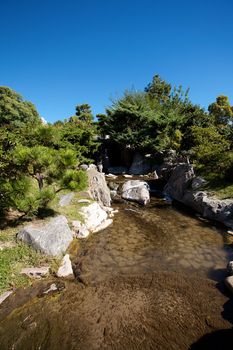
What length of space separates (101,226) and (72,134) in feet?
44.5

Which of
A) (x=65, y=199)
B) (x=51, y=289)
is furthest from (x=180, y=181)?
(x=51, y=289)

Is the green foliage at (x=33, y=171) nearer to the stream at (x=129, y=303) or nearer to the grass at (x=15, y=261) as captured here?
the grass at (x=15, y=261)

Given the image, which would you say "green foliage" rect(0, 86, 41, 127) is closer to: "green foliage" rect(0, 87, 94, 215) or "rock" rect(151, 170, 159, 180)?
"rock" rect(151, 170, 159, 180)

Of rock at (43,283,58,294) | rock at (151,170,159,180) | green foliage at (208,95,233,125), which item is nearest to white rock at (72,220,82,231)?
rock at (43,283,58,294)

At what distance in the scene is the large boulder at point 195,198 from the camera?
920cm

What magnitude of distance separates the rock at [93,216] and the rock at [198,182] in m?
6.11

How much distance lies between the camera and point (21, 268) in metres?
4.85

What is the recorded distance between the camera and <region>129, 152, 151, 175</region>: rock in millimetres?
22569

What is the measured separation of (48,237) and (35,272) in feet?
3.36

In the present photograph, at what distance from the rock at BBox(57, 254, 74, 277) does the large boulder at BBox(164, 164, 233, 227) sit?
23.2 ft

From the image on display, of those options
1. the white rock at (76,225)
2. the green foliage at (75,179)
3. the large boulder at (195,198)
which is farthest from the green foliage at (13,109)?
the green foliage at (75,179)

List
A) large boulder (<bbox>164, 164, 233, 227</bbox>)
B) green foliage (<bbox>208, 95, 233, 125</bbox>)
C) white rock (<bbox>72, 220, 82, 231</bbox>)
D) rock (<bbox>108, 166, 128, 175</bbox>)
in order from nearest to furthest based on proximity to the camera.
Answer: white rock (<bbox>72, 220, 82, 231</bbox>)
large boulder (<bbox>164, 164, 233, 227</bbox>)
rock (<bbox>108, 166, 128, 175</bbox>)
green foliage (<bbox>208, 95, 233, 125</bbox>)

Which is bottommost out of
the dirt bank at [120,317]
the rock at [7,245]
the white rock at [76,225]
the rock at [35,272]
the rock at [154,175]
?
the dirt bank at [120,317]

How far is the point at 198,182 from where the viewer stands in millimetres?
12016
